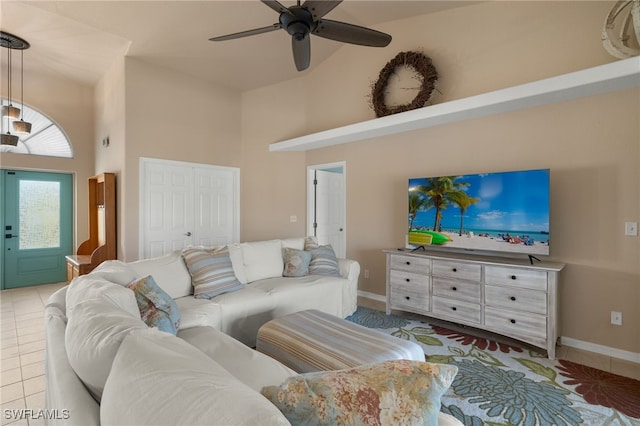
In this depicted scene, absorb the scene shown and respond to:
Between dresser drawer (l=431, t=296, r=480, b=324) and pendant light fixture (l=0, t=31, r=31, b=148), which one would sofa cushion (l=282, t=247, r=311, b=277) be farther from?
pendant light fixture (l=0, t=31, r=31, b=148)

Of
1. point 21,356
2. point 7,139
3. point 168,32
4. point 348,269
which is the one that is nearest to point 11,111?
point 7,139

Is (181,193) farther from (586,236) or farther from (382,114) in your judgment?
(586,236)

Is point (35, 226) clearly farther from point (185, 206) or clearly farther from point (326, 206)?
point (326, 206)

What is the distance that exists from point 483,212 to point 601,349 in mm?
1574

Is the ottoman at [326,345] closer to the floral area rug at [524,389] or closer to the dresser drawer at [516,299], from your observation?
the floral area rug at [524,389]

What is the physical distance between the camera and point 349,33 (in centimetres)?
247

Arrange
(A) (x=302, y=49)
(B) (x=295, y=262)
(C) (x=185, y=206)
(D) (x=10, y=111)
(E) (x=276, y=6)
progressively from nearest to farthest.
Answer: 1. (E) (x=276, y=6)
2. (A) (x=302, y=49)
3. (B) (x=295, y=262)
4. (D) (x=10, y=111)
5. (C) (x=185, y=206)

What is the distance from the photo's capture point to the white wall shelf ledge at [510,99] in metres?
2.46

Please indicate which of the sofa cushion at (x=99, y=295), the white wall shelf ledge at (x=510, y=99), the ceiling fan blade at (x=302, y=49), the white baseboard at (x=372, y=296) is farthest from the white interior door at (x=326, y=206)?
the sofa cushion at (x=99, y=295)

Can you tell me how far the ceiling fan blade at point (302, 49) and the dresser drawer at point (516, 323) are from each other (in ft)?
9.59

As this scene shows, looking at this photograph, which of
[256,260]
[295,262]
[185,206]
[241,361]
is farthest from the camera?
[185,206]

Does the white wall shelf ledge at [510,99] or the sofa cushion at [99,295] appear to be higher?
the white wall shelf ledge at [510,99]

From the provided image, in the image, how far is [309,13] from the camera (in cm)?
218

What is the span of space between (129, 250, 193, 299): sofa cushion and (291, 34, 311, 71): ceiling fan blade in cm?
217
